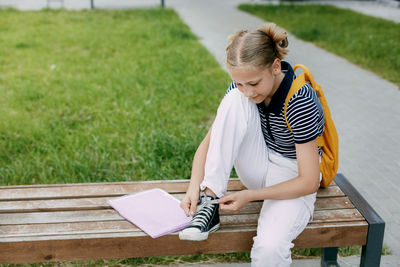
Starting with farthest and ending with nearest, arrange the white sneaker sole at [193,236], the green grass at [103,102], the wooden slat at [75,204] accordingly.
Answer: the green grass at [103,102] → the wooden slat at [75,204] → the white sneaker sole at [193,236]

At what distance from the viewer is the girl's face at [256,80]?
199 cm

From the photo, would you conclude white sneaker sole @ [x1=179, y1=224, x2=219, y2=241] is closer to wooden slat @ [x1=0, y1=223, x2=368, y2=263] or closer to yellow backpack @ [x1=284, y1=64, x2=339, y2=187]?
wooden slat @ [x1=0, y1=223, x2=368, y2=263]

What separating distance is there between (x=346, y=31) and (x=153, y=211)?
8.12 metres

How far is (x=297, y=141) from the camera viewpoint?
201cm

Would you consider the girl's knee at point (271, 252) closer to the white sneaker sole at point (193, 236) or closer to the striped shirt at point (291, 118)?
the white sneaker sole at point (193, 236)

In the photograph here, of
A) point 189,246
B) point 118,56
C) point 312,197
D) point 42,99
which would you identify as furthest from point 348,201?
point 118,56

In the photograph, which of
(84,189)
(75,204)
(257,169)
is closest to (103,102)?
(84,189)

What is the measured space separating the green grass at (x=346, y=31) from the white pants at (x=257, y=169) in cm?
435

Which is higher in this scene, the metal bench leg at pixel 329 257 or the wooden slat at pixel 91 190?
the wooden slat at pixel 91 190

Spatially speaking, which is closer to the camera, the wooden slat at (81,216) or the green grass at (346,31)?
the wooden slat at (81,216)

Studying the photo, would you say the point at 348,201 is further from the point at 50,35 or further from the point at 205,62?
the point at 50,35

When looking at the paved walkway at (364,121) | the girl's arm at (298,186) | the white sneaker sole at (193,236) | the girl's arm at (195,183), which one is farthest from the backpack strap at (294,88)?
the paved walkway at (364,121)

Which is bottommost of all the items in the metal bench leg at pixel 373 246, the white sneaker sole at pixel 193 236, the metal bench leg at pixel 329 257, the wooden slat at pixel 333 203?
the metal bench leg at pixel 329 257

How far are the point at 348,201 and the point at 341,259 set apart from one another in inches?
22.3
